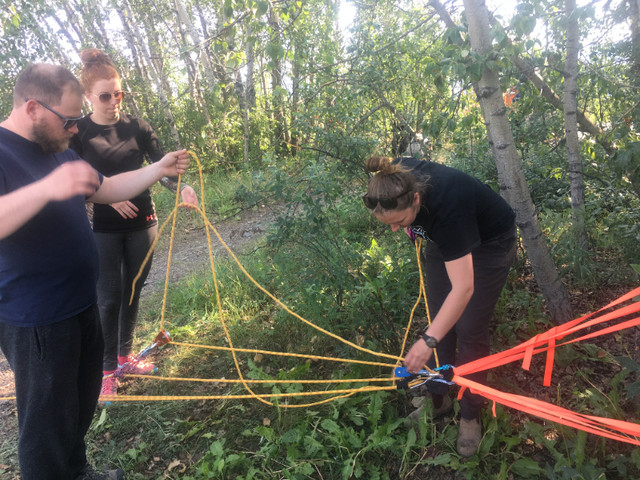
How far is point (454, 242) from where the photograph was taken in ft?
5.17

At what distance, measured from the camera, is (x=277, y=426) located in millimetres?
2416

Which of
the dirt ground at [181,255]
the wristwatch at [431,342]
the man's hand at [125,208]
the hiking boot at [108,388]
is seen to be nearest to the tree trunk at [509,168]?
the wristwatch at [431,342]

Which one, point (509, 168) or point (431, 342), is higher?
point (509, 168)

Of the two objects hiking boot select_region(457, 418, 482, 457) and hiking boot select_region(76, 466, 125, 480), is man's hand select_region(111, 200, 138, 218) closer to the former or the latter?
hiking boot select_region(76, 466, 125, 480)

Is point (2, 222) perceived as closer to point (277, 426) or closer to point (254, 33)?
point (277, 426)

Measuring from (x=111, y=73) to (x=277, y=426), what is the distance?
237 cm

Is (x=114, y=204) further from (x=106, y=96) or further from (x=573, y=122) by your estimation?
(x=573, y=122)

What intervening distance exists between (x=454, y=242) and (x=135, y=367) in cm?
265

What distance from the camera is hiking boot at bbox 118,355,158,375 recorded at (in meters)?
3.00

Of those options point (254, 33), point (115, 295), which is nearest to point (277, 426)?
point (115, 295)

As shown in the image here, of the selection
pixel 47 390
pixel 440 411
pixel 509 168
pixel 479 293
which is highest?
pixel 509 168

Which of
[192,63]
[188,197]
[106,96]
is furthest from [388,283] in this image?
[192,63]

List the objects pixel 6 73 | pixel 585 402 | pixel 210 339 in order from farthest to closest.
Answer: pixel 6 73 → pixel 210 339 → pixel 585 402

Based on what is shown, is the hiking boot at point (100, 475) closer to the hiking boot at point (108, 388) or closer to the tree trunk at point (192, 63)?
the hiking boot at point (108, 388)
